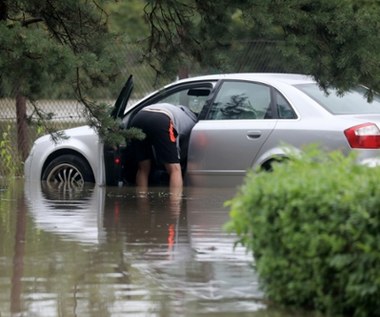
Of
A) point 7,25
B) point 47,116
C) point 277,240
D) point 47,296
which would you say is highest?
point 7,25

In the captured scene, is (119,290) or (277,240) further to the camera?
(119,290)

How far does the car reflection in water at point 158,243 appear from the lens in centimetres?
654

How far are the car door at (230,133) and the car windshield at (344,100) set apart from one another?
555 millimetres

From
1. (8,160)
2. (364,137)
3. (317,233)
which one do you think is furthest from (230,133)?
(317,233)

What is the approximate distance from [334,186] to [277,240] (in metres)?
0.48

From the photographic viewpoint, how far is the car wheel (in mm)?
14133

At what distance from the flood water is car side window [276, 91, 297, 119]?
1.56 metres

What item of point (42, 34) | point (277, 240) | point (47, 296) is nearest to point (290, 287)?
point (277, 240)

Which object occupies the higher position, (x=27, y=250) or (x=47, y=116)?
(x=47, y=116)

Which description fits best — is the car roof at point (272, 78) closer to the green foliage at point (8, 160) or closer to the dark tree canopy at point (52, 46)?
the dark tree canopy at point (52, 46)

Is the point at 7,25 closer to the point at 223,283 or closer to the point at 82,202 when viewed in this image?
→ the point at 82,202

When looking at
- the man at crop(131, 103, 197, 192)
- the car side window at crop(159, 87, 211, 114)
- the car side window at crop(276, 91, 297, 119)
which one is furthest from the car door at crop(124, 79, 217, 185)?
the car side window at crop(276, 91, 297, 119)

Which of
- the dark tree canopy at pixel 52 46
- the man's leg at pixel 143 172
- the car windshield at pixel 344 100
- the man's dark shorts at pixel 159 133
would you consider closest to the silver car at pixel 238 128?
the car windshield at pixel 344 100

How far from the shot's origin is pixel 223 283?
6.94m
